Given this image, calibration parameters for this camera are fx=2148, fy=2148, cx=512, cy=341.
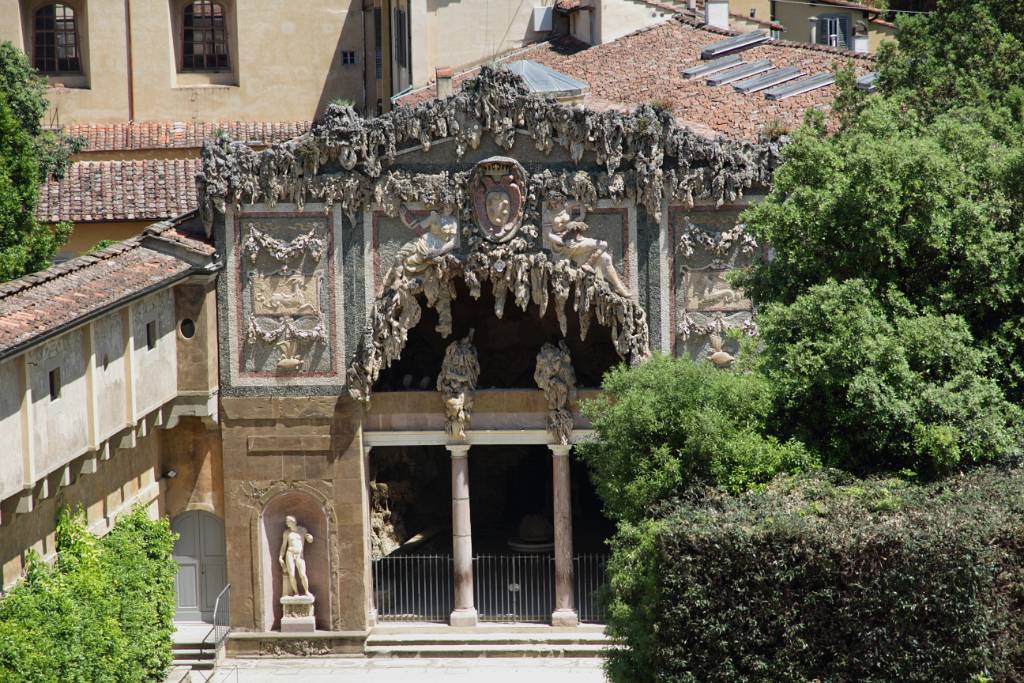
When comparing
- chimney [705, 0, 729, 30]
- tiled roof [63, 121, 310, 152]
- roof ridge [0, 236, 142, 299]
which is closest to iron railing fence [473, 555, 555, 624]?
roof ridge [0, 236, 142, 299]

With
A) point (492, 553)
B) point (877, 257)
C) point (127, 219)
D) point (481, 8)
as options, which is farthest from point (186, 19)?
point (877, 257)

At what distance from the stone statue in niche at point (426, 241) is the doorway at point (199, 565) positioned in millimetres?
5984

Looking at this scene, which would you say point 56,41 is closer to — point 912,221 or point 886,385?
point 912,221

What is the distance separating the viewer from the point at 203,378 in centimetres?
3797

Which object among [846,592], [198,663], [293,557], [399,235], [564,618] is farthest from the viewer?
[564,618]

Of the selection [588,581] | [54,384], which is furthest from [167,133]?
[54,384]

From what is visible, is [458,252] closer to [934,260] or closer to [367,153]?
[367,153]

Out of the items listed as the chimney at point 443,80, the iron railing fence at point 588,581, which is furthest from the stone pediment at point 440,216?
the chimney at point 443,80

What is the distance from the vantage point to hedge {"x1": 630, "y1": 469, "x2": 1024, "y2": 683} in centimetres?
2595

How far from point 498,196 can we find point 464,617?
7.83 metres

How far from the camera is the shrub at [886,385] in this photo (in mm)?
28484

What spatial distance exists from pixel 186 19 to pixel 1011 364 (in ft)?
96.0

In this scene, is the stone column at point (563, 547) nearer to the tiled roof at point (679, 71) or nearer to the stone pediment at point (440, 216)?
the stone pediment at point (440, 216)

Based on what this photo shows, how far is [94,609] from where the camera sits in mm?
31734
